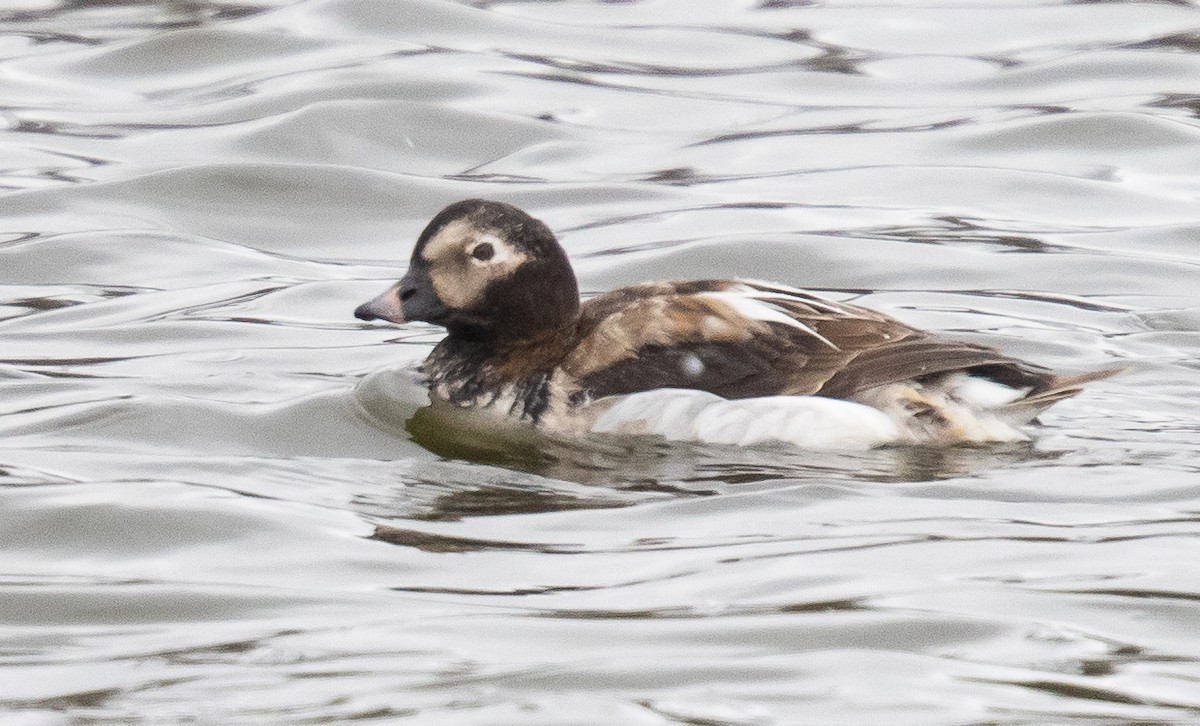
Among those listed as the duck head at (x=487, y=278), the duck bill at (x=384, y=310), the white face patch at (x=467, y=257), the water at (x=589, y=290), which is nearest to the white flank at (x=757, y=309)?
the water at (x=589, y=290)

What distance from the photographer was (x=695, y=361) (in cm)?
839

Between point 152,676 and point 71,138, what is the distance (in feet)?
29.7

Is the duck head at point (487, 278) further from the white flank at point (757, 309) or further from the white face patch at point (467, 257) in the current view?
the white flank at point (757, 309)

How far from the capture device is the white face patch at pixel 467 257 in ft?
29.0

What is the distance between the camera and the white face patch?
Answer: 29.0ft

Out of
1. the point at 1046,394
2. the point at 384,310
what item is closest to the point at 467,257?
the point at 384,310

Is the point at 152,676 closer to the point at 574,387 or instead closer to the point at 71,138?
the point at 574,387

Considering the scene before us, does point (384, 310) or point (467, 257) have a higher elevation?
point (467, 257)

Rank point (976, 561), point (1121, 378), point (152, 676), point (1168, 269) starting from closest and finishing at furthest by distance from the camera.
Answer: point (152, 676) < point (976, 561) < point (1121, 378) < point (1168, 269)

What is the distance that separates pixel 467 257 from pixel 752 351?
113 centimetres

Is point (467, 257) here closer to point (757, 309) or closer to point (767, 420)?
point (757, 309)

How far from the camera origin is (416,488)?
8062 mm

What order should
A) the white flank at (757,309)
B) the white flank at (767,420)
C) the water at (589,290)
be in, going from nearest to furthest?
the water at (589,290) → the white flank at (767,420) → the white flank at (757,309)

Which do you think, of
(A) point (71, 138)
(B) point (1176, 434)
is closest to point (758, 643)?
(B) point (1176, 434)
